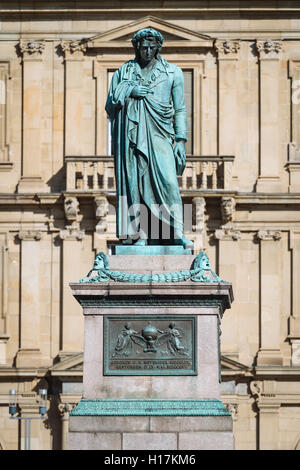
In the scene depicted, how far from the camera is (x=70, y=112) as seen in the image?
41.3 meters

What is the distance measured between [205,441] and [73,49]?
25.7 metres

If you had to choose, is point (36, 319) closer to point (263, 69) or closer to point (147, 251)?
point (263, 69)

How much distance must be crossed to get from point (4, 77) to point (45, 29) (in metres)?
1.54

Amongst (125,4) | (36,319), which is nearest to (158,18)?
(125,4)

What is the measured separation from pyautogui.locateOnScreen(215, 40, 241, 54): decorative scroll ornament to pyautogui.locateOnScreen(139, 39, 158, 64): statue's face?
910 inches

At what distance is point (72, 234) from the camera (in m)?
40.8

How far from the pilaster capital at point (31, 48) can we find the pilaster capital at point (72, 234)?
4277 mm

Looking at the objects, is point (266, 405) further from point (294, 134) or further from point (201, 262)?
point (201, 262)

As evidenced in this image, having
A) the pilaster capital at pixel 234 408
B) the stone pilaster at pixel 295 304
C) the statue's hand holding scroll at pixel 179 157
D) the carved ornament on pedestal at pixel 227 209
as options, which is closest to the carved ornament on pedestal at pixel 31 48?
the carved ornament on pedestal at pixel 227 209

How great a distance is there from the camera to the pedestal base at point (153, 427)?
16.6 meters

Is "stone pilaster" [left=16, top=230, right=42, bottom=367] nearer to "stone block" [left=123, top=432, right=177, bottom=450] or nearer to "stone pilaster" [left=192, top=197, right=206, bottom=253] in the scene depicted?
"stone pilaster" [left=192, top=197, right=206, bottom=253]

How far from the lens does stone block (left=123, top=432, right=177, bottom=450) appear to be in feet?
54.4

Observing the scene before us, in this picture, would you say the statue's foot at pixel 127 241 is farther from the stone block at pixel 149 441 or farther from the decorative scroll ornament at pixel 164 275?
the stone block at pixel 149 441

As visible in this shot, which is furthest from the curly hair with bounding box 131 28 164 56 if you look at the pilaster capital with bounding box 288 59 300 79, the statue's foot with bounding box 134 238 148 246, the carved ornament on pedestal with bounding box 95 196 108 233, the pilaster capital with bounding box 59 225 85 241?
the pilaster capital with bounding box 288 59 300 79
